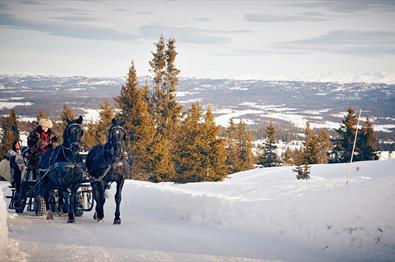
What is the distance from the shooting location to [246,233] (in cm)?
1099

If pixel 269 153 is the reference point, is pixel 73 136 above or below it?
above

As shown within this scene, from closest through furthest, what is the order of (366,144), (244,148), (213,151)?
1. (213,151)
2. (366,144)
3. (244,148)

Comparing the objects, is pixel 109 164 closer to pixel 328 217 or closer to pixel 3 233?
pixel 3 233

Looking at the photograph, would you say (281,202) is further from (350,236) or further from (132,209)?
(132,209)

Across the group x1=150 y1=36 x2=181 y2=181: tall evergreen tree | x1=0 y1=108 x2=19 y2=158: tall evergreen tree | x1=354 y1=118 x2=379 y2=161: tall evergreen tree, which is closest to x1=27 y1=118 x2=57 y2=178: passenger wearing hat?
x1=150 y1=36 x2=181 y2=181: tall evergreen tree

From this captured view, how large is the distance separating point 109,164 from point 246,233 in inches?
164

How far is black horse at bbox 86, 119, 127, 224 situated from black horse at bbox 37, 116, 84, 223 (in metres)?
0.42

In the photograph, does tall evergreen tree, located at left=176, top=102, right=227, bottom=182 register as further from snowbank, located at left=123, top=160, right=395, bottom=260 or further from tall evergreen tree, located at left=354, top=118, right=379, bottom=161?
snowbank, located at left=123, top=160, right=395, bottom=260

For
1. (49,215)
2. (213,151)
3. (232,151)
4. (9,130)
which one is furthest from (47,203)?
(9,130)

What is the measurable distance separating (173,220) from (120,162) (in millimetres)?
2804

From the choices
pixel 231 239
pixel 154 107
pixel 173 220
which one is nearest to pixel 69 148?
pixel 173 220

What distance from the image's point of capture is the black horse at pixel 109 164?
479 inches

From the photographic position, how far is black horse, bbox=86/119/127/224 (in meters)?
12.2

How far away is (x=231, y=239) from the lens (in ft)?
33.8
